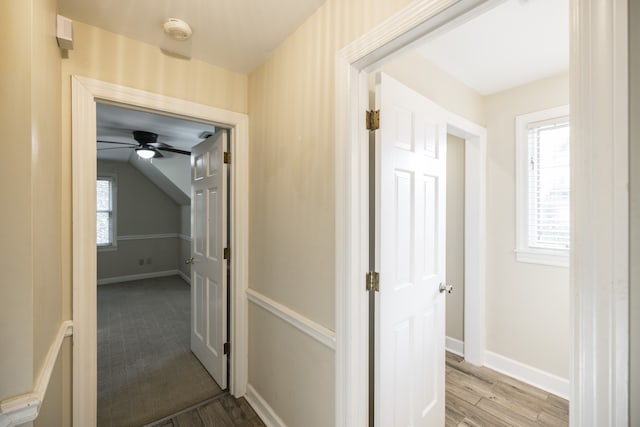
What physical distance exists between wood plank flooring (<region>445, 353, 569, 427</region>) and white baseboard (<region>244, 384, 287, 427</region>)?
1146mm

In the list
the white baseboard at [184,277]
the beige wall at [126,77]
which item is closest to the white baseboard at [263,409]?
the beige wall at [126,77]

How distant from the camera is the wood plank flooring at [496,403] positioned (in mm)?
1867

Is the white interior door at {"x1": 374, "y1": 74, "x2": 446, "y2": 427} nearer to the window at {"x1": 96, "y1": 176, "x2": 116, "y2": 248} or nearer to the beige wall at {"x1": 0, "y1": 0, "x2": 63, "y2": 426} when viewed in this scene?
the beige wall at {"x1": 0, "y1": 0, "x2": 63, "y2": 426}

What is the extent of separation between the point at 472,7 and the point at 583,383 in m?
1.09

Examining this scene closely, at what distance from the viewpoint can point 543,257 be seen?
2.21 metres

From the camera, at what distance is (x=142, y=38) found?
1.64m

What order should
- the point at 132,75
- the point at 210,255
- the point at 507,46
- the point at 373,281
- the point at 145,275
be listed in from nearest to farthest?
the point at 373,281 → the point at 132,75 → the point at 507,46 → the point at 210,255 → the point at 145,275

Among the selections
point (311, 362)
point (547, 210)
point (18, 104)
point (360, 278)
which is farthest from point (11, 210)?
point (547, 210)

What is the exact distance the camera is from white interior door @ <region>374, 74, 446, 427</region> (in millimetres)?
1264

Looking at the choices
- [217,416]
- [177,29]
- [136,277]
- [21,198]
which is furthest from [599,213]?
[136,277]

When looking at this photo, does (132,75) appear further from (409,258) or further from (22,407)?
(409,258)

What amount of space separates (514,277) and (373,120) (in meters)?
2.06

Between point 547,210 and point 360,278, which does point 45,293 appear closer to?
point 360,278

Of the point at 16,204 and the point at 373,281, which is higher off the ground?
the point at 16,204
